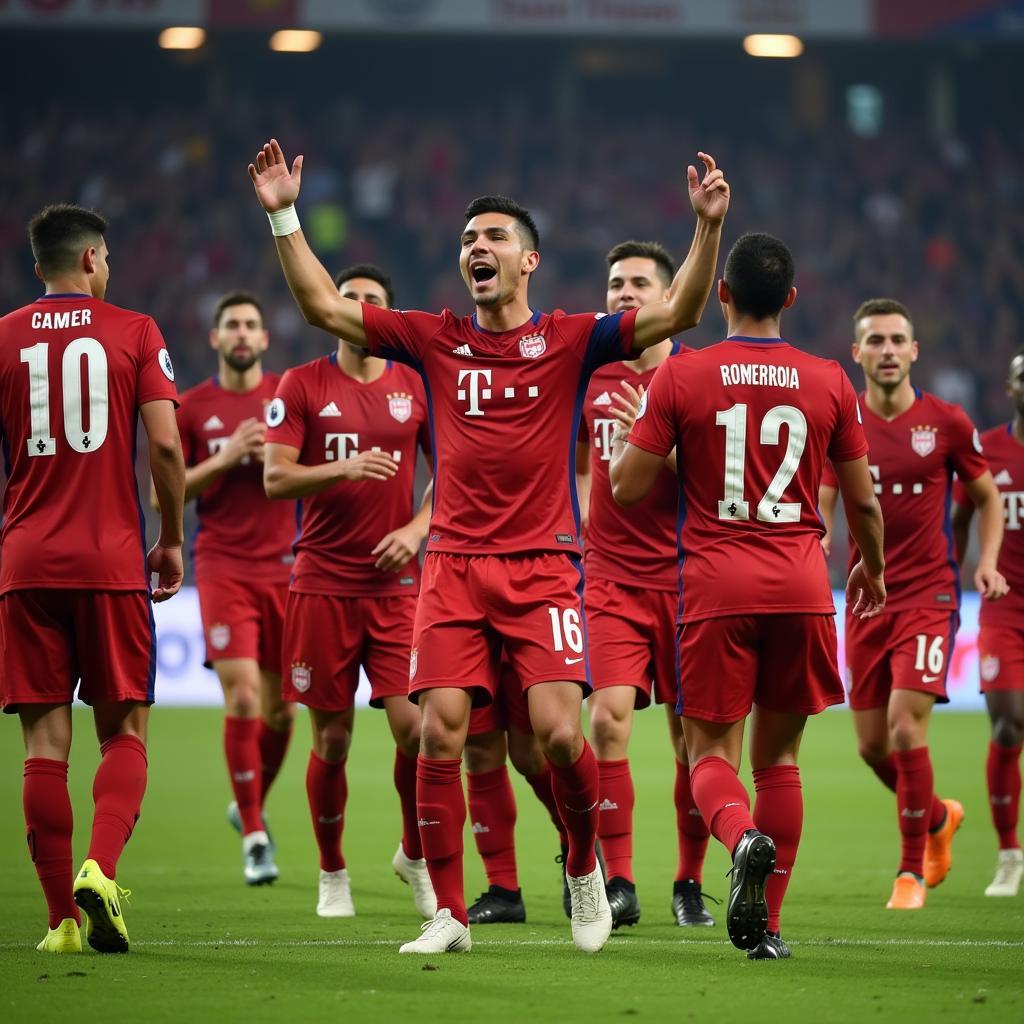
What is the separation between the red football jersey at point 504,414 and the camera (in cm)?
593

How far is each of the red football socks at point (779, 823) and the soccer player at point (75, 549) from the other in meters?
2.14

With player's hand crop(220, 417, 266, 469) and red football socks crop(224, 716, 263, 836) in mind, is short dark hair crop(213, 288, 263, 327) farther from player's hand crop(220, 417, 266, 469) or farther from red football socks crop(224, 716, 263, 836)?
red football socks crop(224, 716, 263, 836)

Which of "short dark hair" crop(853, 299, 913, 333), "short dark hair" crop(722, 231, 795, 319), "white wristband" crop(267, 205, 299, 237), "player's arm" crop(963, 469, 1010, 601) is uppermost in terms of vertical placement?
"white wristband" crop(267, 205, 299, 237)

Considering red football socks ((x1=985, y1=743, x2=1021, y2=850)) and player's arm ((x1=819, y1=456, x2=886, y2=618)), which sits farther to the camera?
red football socks ((x1=985, y1=743, x2=1021, y2=850))

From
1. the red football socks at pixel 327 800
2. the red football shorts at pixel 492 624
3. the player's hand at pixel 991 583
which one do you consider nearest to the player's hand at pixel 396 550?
the red football socks at pixel 327 800

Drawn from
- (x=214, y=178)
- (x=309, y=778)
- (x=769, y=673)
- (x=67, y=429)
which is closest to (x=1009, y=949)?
(x=769, y=673)

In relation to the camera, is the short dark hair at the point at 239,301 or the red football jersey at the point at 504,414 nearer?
the red football jersey at the point at 504,414

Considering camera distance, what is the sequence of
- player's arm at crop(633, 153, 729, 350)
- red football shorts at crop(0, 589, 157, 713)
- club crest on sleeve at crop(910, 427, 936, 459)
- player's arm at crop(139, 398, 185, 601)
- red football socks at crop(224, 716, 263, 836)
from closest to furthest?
1. player's arm at crop(633, 153, 729, 350)
2. red football shorts at crop(0, 589, 157, 713)
3. player's arm at crop(139, 398, 185, 601)
4. club crest on sleeve at crop(910, 427, 936, 459)
5. red football socks at crop(224, 716, 263, 836)

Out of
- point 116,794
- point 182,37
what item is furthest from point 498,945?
point 182,37

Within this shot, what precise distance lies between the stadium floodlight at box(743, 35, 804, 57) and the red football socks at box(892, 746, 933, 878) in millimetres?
22911

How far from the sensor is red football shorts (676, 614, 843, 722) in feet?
18.7

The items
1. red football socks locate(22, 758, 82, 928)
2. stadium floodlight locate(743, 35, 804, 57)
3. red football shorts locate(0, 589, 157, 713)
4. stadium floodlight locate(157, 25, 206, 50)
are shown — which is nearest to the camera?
red football socks locate(22, 758, 82, 928)

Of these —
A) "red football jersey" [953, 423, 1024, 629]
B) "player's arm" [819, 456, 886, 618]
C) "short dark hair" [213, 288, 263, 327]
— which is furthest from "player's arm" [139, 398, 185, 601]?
"red football jersey" [953, 423, 1024, 629]

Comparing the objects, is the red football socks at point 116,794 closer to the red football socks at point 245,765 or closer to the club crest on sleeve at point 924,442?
the red football socks at point 245,765
